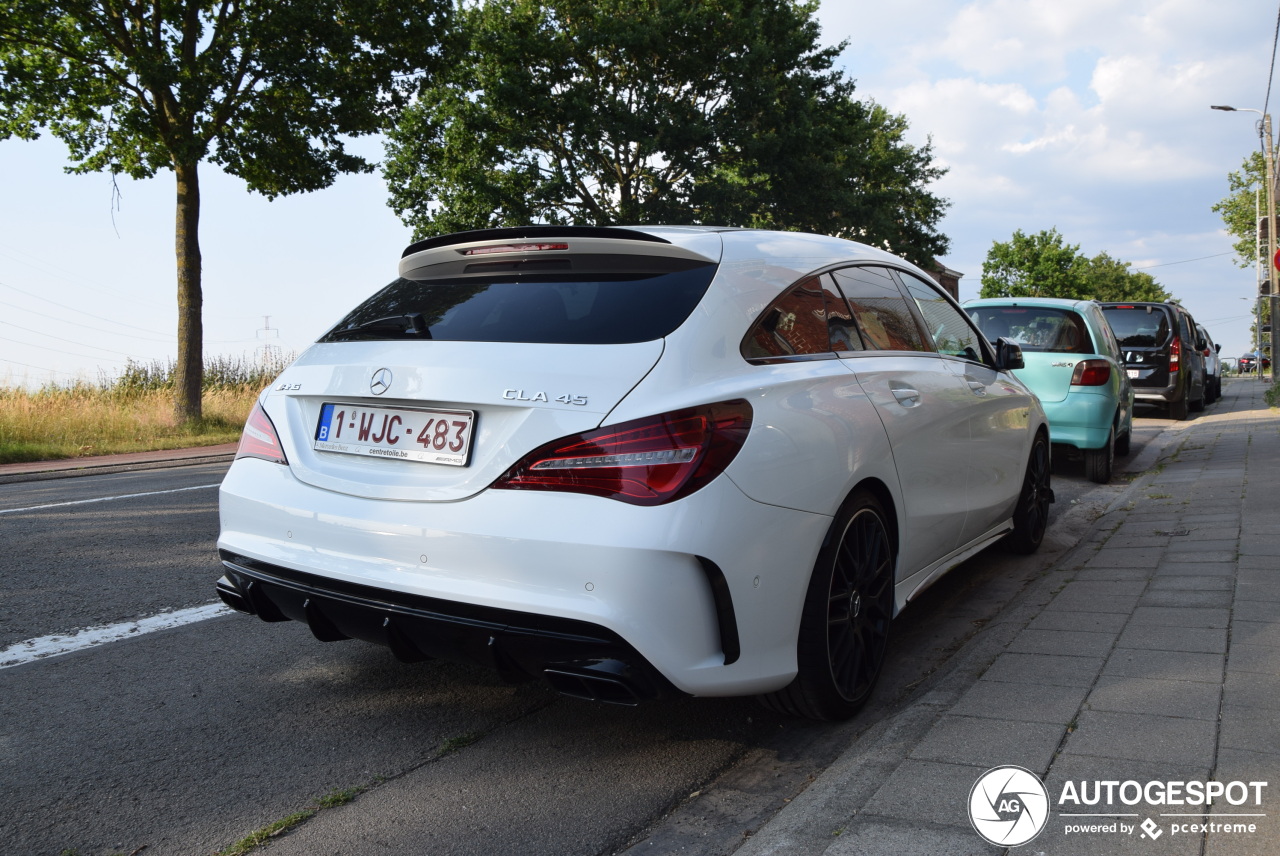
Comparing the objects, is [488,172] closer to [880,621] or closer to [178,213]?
[178,213]

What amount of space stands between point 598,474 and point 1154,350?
16.1 m

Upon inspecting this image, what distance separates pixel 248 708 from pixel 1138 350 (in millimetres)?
16262

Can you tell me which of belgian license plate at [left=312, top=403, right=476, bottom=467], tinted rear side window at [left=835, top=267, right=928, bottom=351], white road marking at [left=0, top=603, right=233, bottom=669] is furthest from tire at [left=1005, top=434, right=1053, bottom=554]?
white road marking at [left=0, top=603, right=233, bottom=669]

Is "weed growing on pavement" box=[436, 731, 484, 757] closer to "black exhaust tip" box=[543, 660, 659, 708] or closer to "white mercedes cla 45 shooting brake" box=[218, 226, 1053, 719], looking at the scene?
"white mercedes cla 45 shooting brake" box=[218, 226, 1053, 719]

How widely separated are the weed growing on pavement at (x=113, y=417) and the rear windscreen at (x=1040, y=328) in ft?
39.4

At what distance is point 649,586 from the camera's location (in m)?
2.62

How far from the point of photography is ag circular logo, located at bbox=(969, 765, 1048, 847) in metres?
2.41

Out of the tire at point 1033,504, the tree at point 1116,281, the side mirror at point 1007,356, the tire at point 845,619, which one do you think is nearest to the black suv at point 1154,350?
the tire at point 1033,504

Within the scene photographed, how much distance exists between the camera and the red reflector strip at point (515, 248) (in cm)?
326

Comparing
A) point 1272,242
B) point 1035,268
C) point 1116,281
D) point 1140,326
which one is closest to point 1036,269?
point 1035,268

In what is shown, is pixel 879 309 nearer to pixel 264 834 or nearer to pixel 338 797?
pixel 338 797

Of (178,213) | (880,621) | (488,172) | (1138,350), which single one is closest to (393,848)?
(880,621)

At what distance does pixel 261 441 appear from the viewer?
3400 millimetres

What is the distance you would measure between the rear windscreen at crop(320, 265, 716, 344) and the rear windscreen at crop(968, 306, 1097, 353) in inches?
279
